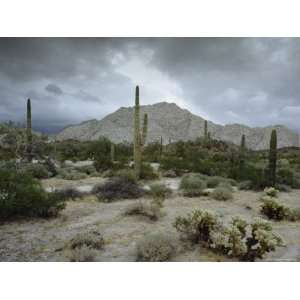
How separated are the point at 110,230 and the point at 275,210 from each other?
122 inches

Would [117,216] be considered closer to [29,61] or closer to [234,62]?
[29,61]

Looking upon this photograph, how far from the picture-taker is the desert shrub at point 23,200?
443 cm

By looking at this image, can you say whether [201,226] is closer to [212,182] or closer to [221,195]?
[221,195]

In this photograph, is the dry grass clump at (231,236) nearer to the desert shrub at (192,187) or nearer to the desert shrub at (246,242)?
the desert shrub at (246,242)

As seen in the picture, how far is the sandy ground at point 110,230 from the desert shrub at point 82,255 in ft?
0.28

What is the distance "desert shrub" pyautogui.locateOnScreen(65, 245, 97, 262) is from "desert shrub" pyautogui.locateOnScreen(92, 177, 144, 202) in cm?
278

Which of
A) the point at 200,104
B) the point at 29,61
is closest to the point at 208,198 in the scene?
the point at 200,104

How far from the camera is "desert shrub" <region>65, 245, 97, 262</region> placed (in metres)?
3.23

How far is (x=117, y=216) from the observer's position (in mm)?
4906

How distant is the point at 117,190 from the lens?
6539mm

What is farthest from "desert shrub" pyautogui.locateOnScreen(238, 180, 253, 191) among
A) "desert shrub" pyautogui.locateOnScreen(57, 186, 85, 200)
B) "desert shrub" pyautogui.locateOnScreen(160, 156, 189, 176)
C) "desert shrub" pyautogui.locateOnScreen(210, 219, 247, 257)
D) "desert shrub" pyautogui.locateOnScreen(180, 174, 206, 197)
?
"desert shrub" pyautogui.locateOnScreen(210, 219, 247, 257)

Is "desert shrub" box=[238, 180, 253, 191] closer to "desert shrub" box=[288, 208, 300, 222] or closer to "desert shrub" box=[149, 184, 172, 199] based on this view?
"desert shrub" box=[149, 184, 172, 199]

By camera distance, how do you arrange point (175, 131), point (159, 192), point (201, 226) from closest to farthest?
point (201, 226) → point (159, 192) → point (175, 131)

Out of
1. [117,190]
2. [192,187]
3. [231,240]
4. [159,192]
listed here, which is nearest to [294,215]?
[231,240]
